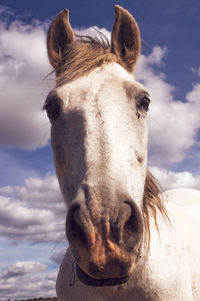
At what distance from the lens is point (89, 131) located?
2.50 meters

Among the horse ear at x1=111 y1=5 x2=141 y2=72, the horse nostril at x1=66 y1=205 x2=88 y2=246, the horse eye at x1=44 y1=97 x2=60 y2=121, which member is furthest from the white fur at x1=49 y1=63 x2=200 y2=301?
the horse ear at x1=111 y1=5 x2=141 y2=72

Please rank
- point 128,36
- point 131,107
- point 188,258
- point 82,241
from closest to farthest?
point 82,241, point 131,107, point 188,258, point 128,36

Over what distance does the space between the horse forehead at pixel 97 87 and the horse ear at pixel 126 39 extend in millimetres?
565

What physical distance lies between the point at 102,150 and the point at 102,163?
13cm

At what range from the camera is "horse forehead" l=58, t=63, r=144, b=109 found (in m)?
2.80

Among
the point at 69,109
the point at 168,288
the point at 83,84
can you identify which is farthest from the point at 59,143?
the point at 168,288

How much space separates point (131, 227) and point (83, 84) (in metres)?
1.55

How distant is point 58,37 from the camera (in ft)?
12.5

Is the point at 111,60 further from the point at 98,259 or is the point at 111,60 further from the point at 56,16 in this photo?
the point at 98,259

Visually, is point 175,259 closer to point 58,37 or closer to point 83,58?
point 83,58

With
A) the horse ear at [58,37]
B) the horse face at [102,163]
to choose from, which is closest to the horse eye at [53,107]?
the horse face at [102,163]

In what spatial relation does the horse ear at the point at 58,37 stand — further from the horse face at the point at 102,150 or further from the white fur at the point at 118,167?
the white fur at the point at 118,167

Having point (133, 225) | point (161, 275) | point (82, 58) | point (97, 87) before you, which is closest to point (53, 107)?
point (97, 87)

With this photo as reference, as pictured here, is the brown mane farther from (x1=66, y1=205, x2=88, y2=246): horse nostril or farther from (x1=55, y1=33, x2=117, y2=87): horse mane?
(x1=66, y1=205, x2=88, y2=246): horse nostril
